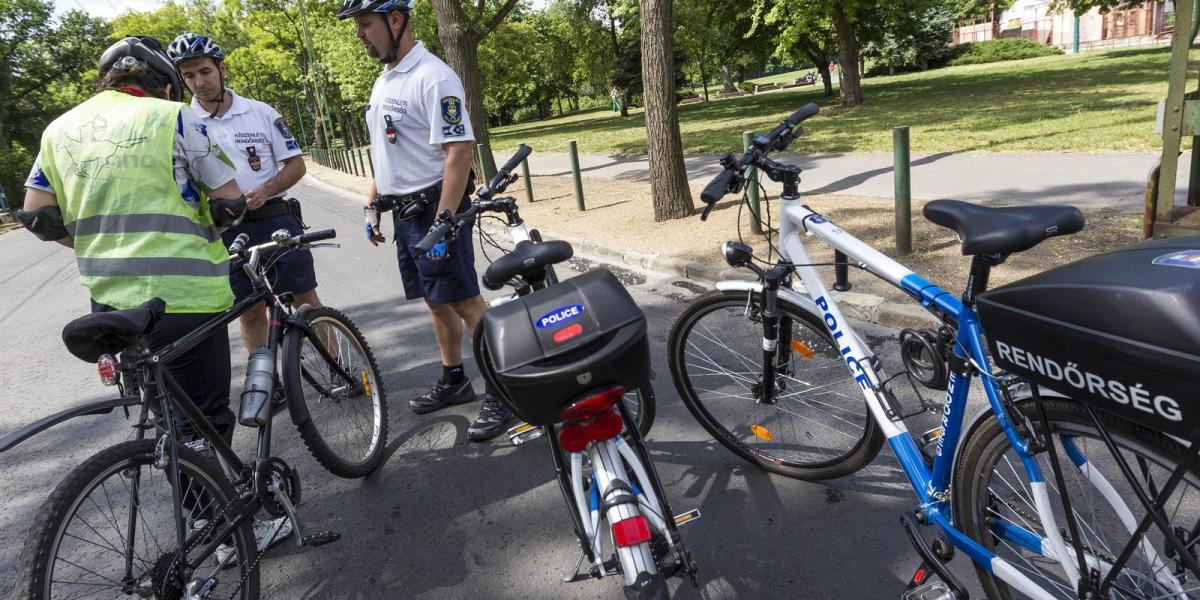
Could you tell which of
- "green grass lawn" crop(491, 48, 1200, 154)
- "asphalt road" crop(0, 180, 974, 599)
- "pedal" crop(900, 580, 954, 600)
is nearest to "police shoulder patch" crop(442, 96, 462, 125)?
"asphalt road" crop(0, 180, 974, 599)

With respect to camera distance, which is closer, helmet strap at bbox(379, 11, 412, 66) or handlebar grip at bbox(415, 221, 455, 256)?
handlebar grip at bbox(415, 221, 455, 256)

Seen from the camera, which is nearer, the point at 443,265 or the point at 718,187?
the point at 718,187

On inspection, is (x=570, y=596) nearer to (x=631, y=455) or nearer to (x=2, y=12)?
(x=631, y=455)

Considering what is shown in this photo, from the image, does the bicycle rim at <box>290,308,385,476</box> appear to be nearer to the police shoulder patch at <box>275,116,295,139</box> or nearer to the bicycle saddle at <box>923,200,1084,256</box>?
the police shoulder patch at <box>275,116,295,139</box>

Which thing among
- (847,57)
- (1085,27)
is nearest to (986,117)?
(847,57)

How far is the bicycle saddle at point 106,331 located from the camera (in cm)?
207

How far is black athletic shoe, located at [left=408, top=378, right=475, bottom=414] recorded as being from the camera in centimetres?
A: 404

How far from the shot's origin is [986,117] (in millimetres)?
14070

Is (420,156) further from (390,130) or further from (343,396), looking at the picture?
(343,396)

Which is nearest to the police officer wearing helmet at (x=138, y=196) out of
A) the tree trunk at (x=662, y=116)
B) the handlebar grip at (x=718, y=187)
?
the handlebar grip at (x=718, y=187)

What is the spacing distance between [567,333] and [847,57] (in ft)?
72.9

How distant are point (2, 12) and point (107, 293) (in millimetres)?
49293

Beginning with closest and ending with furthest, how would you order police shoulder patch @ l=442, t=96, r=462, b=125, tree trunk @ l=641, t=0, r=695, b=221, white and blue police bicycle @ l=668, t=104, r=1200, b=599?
white and blue police bicycle @ l=668, t=104, r=1200, b=599, police shoulder patch @ l=442, t=96, r=462, b=125, tree trunk @ l=641, t=0, r=695, b=221

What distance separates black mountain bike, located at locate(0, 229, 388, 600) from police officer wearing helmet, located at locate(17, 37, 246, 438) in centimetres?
18
